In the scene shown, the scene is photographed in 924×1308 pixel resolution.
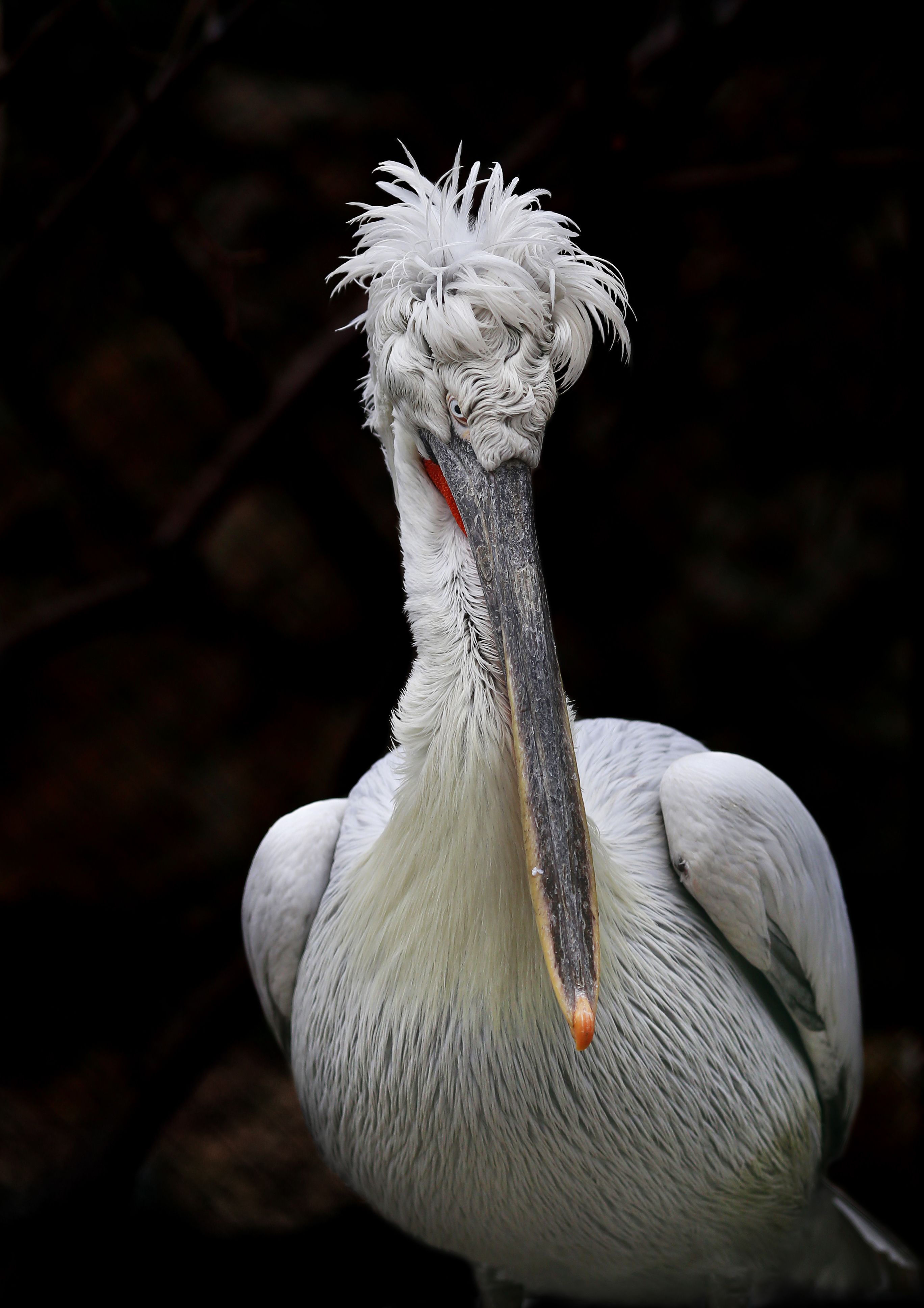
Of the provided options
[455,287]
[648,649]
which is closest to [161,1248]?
[648,649]

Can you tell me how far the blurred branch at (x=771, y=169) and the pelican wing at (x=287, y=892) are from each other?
1383mm

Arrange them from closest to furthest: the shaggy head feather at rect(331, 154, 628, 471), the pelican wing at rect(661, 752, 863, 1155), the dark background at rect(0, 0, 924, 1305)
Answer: the shaggy head feather at rect(331, 154, 628, 471) → the pelican wing at rect(661, 752, 863, 1155) → the dark background at rect(0, 0, 924, 1305)

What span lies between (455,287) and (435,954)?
692mm

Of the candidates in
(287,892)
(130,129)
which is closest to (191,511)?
(130,129)

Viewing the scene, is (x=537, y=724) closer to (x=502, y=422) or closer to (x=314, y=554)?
(x=502, y=422)

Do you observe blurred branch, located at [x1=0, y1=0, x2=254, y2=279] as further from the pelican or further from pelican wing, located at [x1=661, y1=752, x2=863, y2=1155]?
pelican wing, located at [x1=661, y1=752, x2=863, y2=1155]

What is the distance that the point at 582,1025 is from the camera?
1.02 meters

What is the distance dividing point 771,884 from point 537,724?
1.46 feet

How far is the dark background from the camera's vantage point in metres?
2.34

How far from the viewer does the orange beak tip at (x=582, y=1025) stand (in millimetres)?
1014

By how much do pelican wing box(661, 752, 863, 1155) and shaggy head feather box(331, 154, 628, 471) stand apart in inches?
18.5

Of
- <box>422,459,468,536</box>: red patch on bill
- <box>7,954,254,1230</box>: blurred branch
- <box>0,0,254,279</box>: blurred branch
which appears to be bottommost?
<box>7,954,254,1230</box>: blurred branch

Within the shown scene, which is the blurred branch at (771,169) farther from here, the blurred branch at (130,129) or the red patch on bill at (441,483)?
the red patch on bill at (441,483)

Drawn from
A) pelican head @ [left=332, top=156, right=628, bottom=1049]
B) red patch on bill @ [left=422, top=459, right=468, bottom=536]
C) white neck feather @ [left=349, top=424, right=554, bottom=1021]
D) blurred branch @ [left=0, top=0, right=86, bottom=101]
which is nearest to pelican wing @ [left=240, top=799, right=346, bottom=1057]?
white neck feather @ [left=349, top=424, right=554, bottom=1021]
